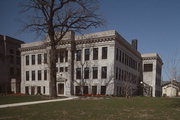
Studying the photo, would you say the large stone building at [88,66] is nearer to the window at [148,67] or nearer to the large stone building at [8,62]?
the large stone building at [8,62]

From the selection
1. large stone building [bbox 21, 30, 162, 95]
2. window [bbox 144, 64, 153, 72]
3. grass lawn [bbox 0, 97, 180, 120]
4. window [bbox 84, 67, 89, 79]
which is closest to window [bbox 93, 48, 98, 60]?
large stone building [bbox 21, 30, 162, 95]

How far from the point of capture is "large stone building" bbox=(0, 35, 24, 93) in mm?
41719

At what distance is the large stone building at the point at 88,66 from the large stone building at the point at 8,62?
8302 millimetres

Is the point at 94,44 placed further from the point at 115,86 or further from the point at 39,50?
the point at 39,50

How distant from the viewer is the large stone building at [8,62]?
41.7 meters

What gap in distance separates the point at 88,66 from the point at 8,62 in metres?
27.7

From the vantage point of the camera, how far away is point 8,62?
44.3m

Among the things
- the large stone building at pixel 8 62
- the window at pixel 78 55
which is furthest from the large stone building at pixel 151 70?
the large stone building at pixel 8 62

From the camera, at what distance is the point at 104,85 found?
29016mm

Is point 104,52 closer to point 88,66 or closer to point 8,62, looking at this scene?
point 88,66

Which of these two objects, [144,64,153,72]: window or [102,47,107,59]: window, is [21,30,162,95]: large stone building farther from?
[144,64,153,72]: window

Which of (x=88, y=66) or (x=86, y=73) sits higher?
(x=88, y=66)

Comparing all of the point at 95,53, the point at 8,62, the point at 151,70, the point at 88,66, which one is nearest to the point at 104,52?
the point at 95,53

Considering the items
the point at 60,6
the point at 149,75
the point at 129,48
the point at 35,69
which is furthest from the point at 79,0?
the point at 149,75
